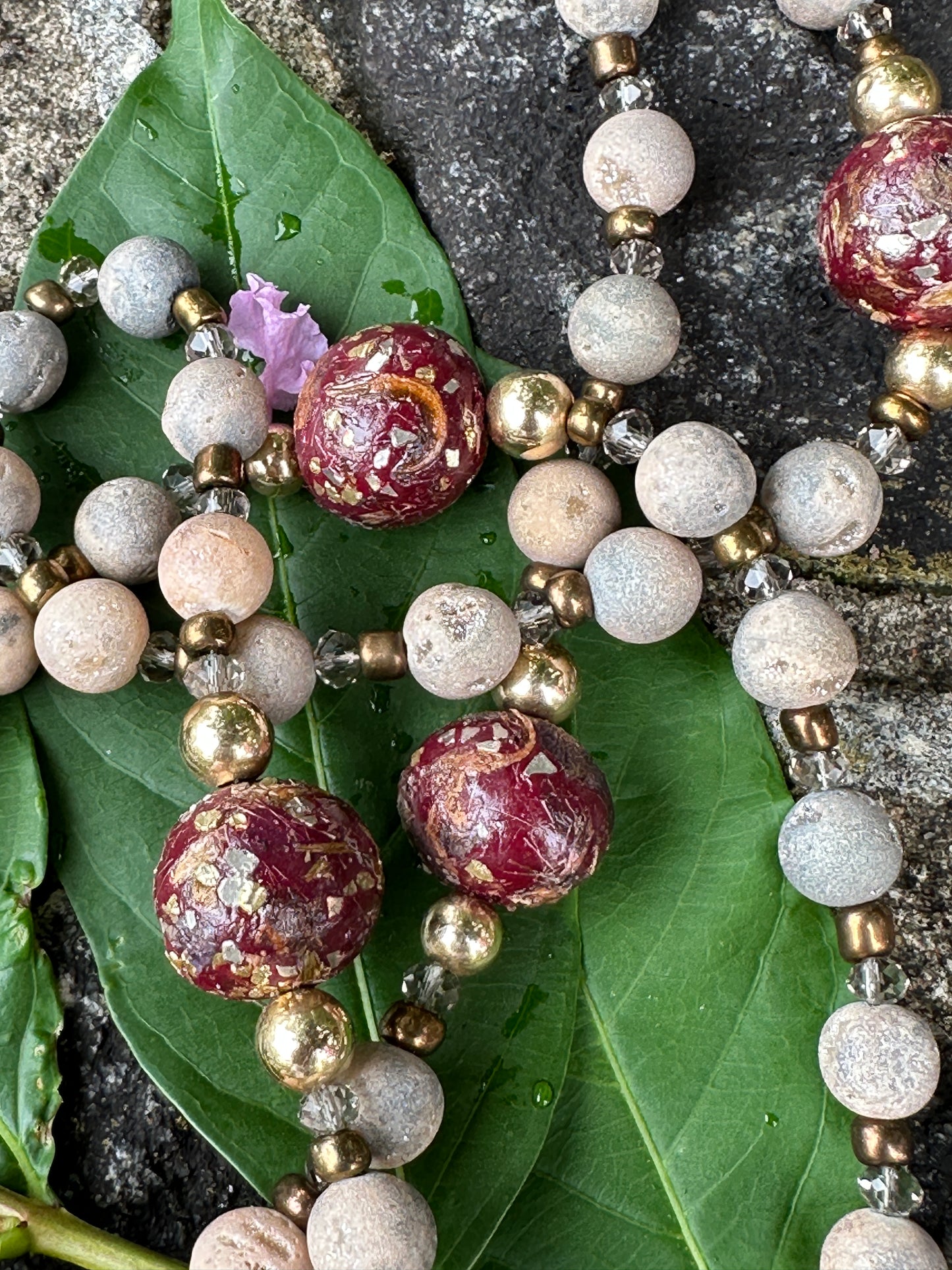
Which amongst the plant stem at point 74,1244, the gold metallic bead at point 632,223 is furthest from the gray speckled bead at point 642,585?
the plant stem at point 74,1244

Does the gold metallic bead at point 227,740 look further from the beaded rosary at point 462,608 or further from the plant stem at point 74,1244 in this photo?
the plant stem at point 74,1244

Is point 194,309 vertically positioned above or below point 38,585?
above

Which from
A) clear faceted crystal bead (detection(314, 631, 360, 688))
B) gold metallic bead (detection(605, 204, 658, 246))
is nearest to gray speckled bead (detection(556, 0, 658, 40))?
gold metallic bead (detection(605, 204, 658, 246))

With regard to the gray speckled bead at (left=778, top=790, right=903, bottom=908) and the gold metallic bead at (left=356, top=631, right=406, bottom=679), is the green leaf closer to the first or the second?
the gold metallic bead at (left=356, top=631, right=406, bottom=679)

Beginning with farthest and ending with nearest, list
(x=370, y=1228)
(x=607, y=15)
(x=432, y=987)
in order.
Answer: (x=607, y=15) → (x=432, y=987) → (x=370, y=1228)

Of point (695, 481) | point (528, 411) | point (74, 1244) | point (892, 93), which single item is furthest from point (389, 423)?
point (74, 1244)

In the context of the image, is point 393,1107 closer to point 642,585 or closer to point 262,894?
point 262,894
